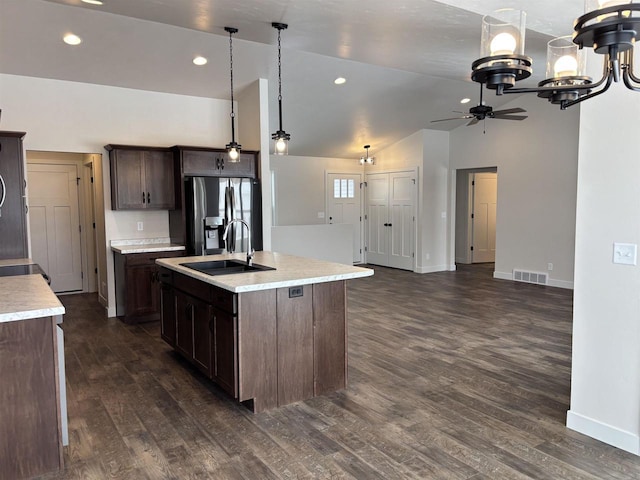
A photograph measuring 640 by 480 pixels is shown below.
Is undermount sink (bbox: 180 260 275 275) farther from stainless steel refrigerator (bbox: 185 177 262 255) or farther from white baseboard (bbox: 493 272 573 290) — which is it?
white baseboard (bbox: 493 272 573 290)


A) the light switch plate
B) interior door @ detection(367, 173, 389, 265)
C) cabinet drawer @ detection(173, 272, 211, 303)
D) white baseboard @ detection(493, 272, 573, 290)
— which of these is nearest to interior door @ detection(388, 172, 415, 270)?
interior door @ detection(367, 173, 389, 265)

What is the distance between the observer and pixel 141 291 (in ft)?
17.9

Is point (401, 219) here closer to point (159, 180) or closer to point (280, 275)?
point (159, 180)

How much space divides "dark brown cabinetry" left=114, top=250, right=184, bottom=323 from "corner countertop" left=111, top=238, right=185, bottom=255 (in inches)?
2.2

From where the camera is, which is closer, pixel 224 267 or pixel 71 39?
pixel 224 267

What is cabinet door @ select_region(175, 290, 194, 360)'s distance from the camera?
3666mm

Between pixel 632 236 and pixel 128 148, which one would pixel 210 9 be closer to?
pixel 128 148

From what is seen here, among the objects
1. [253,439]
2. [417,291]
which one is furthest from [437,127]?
[253,439]

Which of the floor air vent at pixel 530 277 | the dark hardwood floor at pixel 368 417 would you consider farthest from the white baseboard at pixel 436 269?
the dark hardwood floor at pixel 368 417

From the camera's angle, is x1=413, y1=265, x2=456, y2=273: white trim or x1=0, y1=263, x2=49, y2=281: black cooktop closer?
x1=0, y1=263, x2=49, y2=281: black cooktop

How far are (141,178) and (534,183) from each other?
20.0 feet

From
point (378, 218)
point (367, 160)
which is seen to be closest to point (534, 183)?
point (378, 218)

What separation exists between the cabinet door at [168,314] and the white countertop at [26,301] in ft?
3.68

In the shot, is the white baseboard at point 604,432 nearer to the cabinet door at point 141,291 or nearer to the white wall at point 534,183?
the cabinet door at point 141,291
